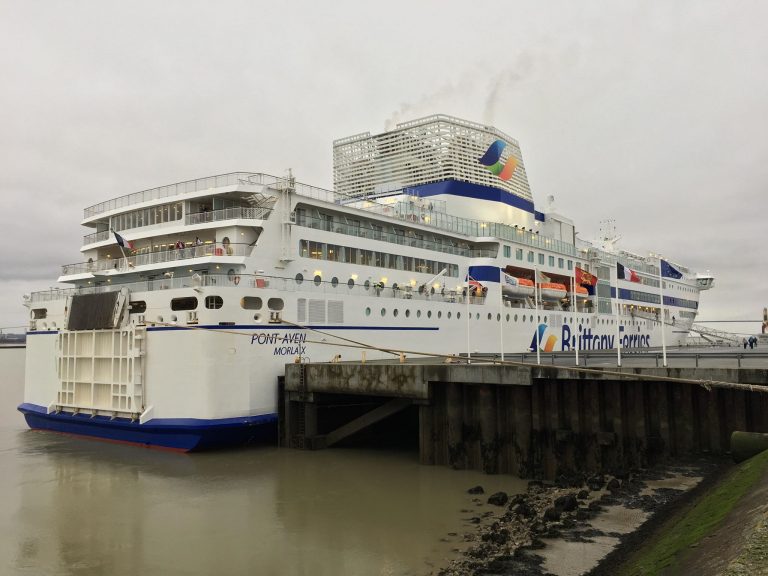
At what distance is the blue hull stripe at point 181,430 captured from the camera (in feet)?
66.5

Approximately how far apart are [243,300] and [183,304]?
7.81 ft

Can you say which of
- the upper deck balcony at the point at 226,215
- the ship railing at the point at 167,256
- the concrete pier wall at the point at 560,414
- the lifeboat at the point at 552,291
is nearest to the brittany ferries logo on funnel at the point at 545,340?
the lifeboat at the point at 552,291

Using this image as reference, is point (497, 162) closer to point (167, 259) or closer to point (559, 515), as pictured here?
point (167, 259)

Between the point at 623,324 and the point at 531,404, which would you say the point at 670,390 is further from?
the point at 623,324

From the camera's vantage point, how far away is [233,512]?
14633 mm

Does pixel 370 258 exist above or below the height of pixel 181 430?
above

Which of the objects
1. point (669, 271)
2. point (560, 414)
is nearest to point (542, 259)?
point (669, 271)

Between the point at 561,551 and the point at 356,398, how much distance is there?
44.7 ft

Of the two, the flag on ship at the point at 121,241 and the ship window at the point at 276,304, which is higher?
the flag on ship at the point at 121,241

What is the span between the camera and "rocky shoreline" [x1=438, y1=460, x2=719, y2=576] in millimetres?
10312

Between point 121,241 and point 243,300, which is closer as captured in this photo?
point 243,300

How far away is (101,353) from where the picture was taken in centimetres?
2266

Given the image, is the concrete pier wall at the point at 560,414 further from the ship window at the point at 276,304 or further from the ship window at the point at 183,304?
the ship window at the point at 183,304

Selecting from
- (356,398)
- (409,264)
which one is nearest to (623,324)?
(409,264)
